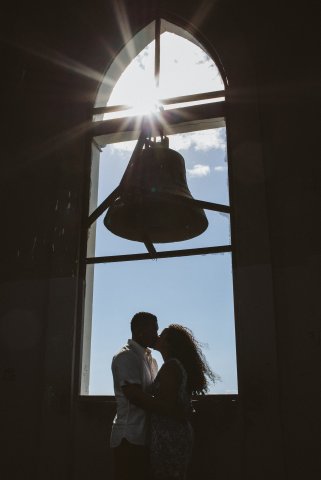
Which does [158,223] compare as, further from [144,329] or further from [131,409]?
[131,409]

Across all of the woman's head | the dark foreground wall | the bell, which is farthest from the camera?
the dark foreground wall

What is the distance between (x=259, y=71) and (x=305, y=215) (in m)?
1.11

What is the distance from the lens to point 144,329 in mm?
2500

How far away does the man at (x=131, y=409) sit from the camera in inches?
88.8

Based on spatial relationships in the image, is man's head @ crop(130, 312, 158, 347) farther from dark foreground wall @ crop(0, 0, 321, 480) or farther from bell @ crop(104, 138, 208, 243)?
dark foreground wall @ crop(0, 0, 321, 480)

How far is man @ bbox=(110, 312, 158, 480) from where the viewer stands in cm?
226

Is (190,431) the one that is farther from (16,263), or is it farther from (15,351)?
(16,263)

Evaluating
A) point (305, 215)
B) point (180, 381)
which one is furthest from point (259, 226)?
point (180, 381)

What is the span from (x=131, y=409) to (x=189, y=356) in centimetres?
37

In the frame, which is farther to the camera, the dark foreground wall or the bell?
the dark foreground wall

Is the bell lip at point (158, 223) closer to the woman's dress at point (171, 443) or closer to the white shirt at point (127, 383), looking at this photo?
the white shirt at point (127, 383)

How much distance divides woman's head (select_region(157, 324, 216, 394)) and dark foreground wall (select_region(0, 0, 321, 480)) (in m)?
0.40

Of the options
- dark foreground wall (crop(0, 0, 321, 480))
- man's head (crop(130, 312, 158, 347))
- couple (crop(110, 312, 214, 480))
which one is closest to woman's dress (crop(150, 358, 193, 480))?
couple (crop(110, 312, 214, 480))

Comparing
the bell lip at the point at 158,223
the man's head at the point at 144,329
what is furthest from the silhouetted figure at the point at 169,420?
the bell lip at the point at 158,223
